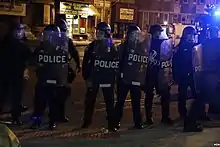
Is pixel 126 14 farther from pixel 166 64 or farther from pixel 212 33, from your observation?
pixel 166 64

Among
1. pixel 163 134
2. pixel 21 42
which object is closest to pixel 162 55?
pixel 163 134

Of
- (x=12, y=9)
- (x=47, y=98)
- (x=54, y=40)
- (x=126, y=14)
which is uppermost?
(x=12, y=9)

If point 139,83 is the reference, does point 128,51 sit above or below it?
above

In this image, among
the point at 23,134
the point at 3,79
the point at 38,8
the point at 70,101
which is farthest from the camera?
the point at 38,8

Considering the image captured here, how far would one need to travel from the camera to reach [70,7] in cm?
1997

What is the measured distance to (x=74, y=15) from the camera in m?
20.4

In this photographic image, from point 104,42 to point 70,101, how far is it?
4137 mm

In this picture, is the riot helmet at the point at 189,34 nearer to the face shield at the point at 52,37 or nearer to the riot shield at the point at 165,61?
the riot shield at the point at 165,61

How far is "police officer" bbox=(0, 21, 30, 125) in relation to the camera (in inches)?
357

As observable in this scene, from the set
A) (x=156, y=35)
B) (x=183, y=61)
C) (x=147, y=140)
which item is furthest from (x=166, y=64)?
(x=147, y=140)

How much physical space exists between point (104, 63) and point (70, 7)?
11555mm

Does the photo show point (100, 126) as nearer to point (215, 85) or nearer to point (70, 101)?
point (215, 85)

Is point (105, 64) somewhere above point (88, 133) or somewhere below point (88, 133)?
above

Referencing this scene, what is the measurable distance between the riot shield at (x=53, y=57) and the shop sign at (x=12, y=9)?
29.4 ft
